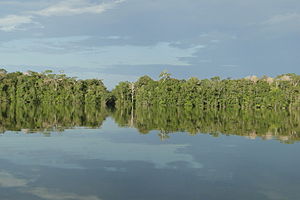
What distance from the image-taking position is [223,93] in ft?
294

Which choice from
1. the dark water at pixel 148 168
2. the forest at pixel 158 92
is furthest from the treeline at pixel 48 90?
the dark water at pixel 148 168

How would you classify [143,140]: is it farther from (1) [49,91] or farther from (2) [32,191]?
(1) [49,91]

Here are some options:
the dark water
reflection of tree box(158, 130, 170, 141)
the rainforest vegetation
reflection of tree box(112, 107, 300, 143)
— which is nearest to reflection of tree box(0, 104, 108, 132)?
reflection of tree box(112, 107, 300, 143)

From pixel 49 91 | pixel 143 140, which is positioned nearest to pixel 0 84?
pixel 49 91

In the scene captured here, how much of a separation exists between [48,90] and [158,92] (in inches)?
1295

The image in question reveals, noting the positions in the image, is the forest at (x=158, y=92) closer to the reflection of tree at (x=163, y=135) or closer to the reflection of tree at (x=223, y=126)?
the reflection of tree at (x=223, y=126)

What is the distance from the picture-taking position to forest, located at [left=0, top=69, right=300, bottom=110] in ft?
289

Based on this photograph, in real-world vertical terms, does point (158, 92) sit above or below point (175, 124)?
above

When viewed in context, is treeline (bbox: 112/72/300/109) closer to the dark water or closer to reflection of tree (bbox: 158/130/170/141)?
reflection of tree (bbox: 158/130/170/141)

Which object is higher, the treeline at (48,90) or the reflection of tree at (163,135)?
the treeline at (48,90)

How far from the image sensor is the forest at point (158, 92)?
8819 centimetres

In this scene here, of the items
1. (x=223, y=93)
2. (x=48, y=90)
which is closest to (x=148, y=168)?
(x=223, y=93)

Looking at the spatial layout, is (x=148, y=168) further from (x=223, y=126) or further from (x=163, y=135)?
(x=223, y=126)

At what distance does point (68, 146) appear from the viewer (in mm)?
21656
